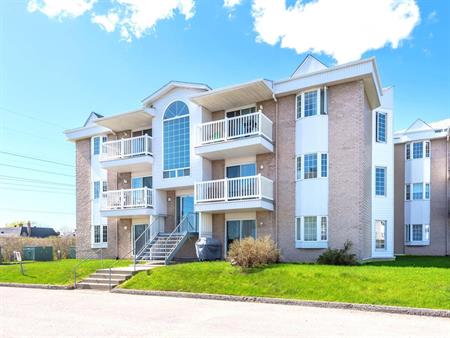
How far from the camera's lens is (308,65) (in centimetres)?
2039

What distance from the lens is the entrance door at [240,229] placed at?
20.0m

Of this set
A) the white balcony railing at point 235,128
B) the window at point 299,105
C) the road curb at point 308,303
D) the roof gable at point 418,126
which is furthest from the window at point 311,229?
the roof gable at point 418,126

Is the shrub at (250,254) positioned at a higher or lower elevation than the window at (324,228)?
lower

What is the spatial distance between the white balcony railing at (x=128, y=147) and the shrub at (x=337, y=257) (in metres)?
11.5

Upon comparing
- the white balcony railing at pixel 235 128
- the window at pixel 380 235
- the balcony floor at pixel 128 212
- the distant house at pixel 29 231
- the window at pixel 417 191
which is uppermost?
the white balcony railing at pixel 235 128

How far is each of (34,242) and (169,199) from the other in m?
21.8

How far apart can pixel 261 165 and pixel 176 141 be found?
5189 mm

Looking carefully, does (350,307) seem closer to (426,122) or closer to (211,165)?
(211,165)

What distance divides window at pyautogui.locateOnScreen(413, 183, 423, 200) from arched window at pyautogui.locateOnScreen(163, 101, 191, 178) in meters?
17.7

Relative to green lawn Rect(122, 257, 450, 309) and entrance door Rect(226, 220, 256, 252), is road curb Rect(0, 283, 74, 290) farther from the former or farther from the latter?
entrance door Rect(226, 220, 256, 252)

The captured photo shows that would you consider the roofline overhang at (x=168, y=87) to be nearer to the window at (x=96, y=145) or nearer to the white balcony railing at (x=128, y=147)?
the white balcony railing at (x=128, y=147)

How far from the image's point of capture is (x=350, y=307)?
10.5 metres

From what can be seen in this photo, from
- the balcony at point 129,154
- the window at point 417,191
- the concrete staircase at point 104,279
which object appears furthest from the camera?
the window at point 417,191

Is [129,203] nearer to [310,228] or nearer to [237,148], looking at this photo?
[237,148]
